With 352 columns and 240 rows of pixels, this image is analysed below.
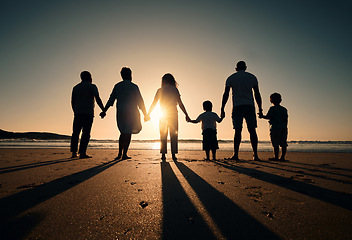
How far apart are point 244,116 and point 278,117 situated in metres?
1.08

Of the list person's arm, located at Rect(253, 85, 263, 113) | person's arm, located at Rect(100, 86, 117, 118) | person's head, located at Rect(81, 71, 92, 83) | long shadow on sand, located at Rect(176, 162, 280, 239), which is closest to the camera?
long shadow on sand, located at Rect(176, 162, 280, 239)

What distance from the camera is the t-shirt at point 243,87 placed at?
4.88m

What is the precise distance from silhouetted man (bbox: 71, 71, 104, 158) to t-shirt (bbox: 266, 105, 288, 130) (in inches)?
193

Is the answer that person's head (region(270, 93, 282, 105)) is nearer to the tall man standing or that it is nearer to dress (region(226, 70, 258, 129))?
the tall man standing

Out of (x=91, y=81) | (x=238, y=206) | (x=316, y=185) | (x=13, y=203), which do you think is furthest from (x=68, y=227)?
(x=91, y=81)

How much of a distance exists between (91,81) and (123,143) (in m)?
2.19

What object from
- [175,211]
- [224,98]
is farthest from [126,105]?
[175,211]

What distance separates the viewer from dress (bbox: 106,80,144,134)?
513cm

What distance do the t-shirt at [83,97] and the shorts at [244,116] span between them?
3951mm

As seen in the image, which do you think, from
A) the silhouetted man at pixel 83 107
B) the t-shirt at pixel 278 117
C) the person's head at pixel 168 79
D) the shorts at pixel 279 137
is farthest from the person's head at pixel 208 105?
the silhouetted man at pixel 83 107

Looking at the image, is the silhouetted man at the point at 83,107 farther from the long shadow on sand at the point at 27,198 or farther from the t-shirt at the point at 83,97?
the long shadow on sand at the point at 27,198

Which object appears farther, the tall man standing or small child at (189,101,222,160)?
small child at (189,101,222,160)

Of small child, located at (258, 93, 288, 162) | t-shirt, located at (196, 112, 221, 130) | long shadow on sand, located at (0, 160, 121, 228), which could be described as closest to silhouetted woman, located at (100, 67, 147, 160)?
t-shirt, located at (196, 112, 221, 130)

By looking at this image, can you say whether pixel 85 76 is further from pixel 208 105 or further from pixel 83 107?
pixel 208 105
